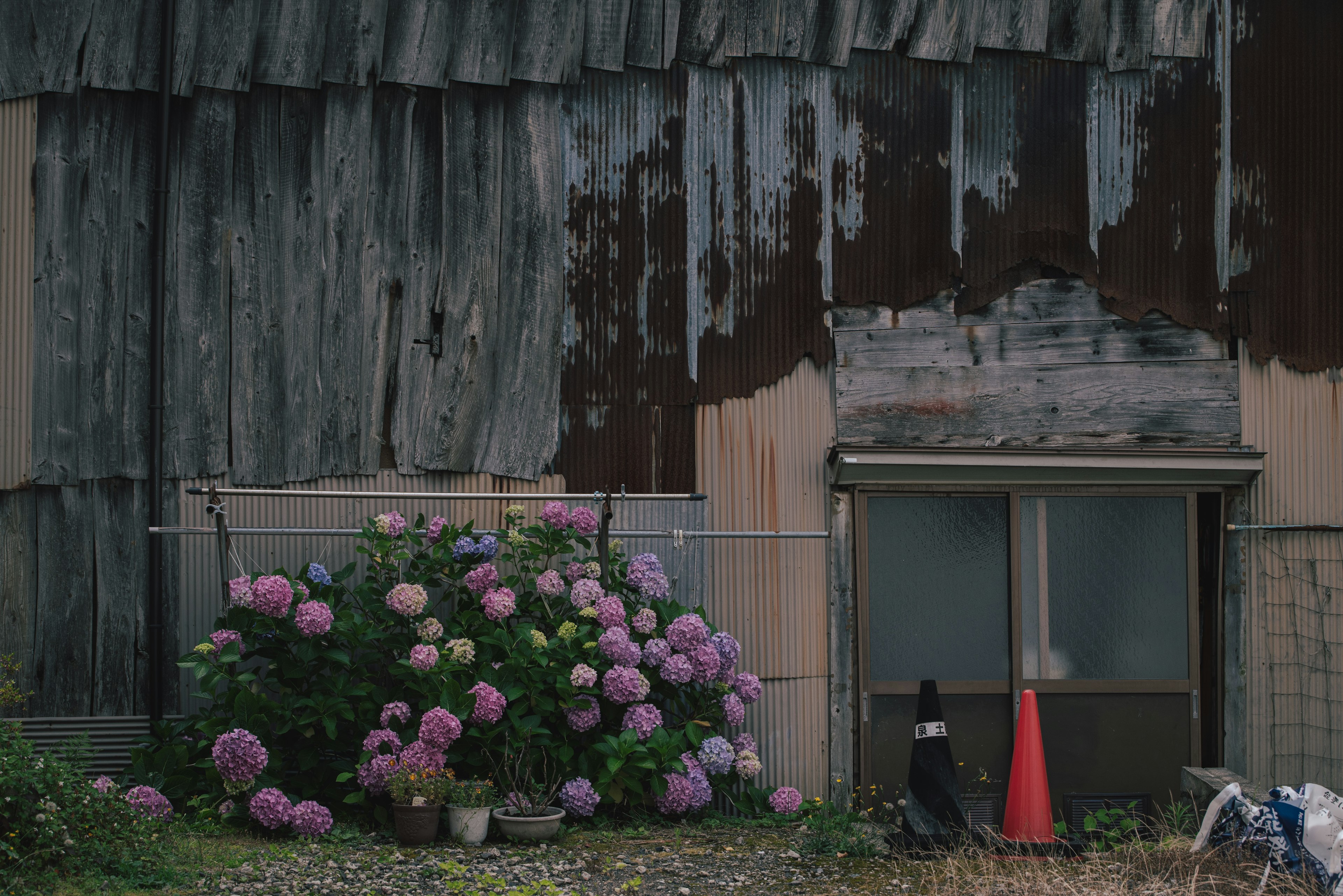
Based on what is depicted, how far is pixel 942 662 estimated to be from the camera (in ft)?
22.7

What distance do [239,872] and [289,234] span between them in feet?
12.7

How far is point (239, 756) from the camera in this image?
540 cm

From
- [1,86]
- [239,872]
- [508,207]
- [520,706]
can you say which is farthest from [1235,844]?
[1,86]

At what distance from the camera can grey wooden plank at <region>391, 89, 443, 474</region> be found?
6.82 m

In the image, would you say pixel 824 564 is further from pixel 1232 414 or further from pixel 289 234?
pixel 289 234

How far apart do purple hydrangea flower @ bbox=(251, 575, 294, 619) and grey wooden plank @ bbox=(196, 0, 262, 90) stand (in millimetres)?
3248

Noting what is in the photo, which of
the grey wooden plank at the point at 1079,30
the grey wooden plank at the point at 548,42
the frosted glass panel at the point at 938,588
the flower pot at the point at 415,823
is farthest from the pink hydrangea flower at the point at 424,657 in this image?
the grey wooden plank at the point at 1079,30

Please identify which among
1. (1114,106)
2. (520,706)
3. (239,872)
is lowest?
(239,872)

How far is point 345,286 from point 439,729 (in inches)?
117

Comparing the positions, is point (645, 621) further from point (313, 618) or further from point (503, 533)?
point (313, 618)

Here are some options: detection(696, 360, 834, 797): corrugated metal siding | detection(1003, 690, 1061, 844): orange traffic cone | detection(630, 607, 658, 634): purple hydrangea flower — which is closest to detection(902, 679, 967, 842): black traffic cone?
detection(1003, 690, 1061, 844): orange traffic cone

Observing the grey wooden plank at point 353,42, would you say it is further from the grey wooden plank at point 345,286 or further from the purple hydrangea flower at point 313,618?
the purple hydrangea flower at point 313,618

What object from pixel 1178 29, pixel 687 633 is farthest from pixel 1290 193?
pixel 687 633

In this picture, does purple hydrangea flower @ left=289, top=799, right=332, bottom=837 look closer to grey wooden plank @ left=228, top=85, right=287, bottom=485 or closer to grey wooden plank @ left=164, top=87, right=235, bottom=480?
grey wooden plank @ left=228, top=85, right=287, bottom=485
